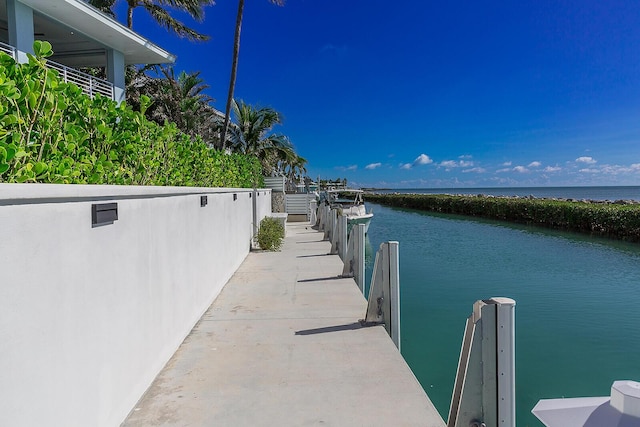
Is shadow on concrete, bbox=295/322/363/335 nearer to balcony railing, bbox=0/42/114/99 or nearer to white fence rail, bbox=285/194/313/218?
balcony railing, bbox=0/42/114/99

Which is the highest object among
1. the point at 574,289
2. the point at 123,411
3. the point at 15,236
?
the point at 15,236

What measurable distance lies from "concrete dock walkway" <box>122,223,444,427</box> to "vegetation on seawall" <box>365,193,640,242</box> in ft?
66.3

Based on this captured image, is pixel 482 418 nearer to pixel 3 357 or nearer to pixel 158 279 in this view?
pixel 3 357

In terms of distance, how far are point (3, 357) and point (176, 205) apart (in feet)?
9.84

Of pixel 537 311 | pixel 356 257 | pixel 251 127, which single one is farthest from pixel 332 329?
pixel 251 127

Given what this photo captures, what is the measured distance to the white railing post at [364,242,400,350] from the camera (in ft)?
17.1

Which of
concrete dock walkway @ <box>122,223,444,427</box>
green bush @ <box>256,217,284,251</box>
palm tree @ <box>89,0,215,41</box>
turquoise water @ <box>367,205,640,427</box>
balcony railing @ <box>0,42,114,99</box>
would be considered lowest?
turquoise water @ <box>367,205,640,427</box>

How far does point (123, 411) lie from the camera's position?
3.21m

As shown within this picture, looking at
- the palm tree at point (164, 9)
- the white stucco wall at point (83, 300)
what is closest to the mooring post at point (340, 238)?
the white stucco wall at point (83, 300)

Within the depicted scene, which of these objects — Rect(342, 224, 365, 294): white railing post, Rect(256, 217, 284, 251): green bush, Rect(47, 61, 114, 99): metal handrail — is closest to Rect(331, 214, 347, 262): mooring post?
Rect(256, 217, 284, 251): green bush

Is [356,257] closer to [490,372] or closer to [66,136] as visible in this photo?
[490,372]

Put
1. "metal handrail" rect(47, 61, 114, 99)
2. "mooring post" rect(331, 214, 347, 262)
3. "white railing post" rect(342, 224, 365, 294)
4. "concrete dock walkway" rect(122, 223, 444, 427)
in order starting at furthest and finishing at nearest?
"metal handrail" rect(47, 61, 114, 99), "mooring post" rect(331, 214, 347, 262), "white railing post" rect(342, 224, 365, 294), "concrete dock walkway" rect(122, 223, 444, 427)

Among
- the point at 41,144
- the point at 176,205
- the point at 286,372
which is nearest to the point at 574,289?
the point at 286,372

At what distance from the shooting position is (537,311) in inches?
334
